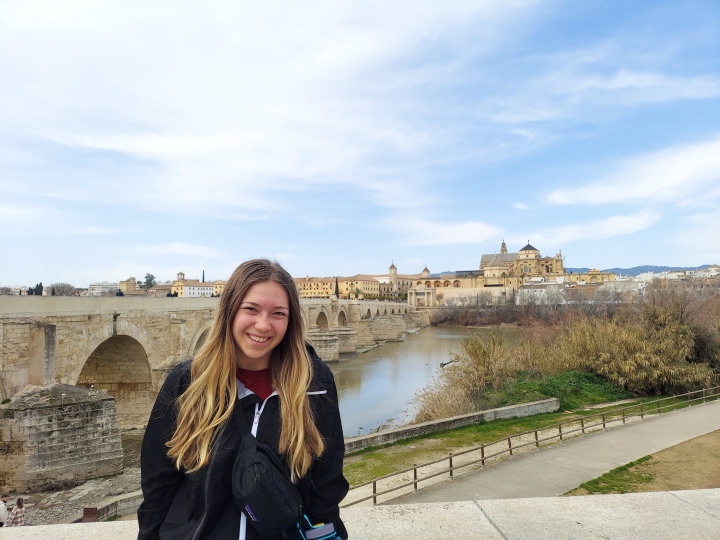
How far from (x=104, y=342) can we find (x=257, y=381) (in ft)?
41.7

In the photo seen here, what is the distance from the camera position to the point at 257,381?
1540mm

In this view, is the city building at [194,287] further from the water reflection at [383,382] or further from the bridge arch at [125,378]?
the bridge arch at [125,378]

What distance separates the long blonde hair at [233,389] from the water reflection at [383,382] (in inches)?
459

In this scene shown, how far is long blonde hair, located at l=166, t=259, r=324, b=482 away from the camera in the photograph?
4.55ft

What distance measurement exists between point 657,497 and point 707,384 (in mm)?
13429

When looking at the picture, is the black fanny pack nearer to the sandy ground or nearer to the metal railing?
the sandy ground

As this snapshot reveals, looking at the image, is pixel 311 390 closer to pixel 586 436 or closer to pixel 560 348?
pixel 586 436

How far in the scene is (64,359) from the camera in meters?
9.98

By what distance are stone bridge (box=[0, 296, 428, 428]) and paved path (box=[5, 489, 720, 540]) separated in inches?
166

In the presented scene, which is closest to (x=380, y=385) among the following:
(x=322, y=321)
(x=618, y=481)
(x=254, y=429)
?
(x=618, y=481)

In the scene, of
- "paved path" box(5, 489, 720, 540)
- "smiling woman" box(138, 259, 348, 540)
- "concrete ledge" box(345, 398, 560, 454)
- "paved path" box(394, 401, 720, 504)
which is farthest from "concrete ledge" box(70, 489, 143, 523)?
"smiling woman" box(138, 259, 348, 540)

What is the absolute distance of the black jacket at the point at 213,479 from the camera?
1354 mm

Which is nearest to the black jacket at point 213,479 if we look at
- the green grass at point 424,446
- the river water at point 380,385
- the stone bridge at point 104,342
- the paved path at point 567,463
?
the paved path at point 567,463

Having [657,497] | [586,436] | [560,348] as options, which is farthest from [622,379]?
[657,497]
